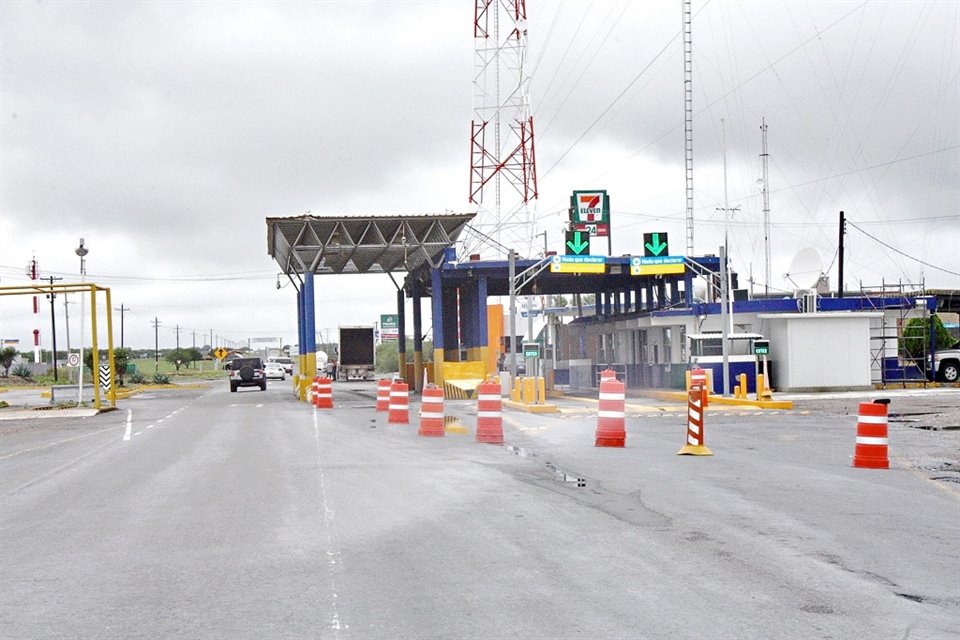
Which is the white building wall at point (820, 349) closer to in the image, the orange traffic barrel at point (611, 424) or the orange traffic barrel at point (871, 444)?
the orange traffic barrel at point (611, 424)

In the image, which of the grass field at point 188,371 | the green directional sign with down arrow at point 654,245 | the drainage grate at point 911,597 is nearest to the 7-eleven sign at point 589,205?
the green directional sign with down arrow at point 654,245

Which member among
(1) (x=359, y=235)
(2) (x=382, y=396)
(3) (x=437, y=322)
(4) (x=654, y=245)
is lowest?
(2) (x=382, y=396)

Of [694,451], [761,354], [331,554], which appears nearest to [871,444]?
[694,451]

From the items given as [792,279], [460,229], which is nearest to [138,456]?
[460,229]

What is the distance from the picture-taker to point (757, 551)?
901 cm

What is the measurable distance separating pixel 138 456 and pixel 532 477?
837cm

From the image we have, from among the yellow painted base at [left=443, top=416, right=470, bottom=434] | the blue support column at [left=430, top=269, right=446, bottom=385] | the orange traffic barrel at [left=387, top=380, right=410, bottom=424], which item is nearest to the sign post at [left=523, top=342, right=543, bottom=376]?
the yellow painted base at [left=443, top=416, right=470, bottom=434]

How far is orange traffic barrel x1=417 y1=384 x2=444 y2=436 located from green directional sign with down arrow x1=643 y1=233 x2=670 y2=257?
2516cm

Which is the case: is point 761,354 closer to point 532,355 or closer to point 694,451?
point 532,355

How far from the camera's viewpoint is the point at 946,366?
44781mm

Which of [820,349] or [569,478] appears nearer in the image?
[569,478]

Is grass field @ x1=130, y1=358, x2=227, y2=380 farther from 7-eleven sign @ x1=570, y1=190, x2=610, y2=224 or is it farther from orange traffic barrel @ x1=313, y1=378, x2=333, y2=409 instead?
orange traffic barrel @ x1=313, y1=378, x2=333, y2=409

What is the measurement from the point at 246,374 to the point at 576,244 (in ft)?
75.7

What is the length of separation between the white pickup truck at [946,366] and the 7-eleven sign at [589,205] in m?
16.6
